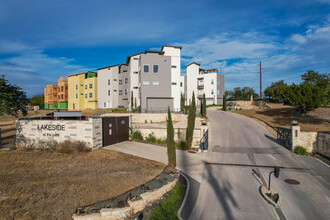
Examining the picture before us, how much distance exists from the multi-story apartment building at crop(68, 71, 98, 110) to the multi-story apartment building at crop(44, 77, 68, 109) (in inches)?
333

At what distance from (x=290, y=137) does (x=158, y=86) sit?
81.0ft

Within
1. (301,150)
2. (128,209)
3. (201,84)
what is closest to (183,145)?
(301,150)

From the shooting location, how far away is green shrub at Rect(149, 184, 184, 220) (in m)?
5.97

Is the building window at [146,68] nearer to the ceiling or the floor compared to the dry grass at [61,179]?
nearer to the ceiling

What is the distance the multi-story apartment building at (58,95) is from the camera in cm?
6231

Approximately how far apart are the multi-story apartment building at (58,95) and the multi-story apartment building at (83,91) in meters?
8.46

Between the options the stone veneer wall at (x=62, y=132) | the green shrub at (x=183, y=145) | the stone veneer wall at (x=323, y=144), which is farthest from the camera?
the green shrub at (x=183, y=145)

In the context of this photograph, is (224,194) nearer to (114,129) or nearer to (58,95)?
(114,129)

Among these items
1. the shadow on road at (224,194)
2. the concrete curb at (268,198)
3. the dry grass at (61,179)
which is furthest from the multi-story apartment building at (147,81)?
the concrete curb at (268,198)

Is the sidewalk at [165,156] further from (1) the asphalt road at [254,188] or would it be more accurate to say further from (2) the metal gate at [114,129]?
(2) the metal gate at [114,129]

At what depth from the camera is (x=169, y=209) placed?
20.7 feet

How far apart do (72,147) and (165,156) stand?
7636 millimetres

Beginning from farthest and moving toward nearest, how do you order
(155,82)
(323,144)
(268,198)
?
(155,82) < (323,144) < (268,198)

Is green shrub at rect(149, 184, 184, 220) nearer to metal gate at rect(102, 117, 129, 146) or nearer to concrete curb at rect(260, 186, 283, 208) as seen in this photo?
concrete curb at rect(260, 186, 283, 208)
